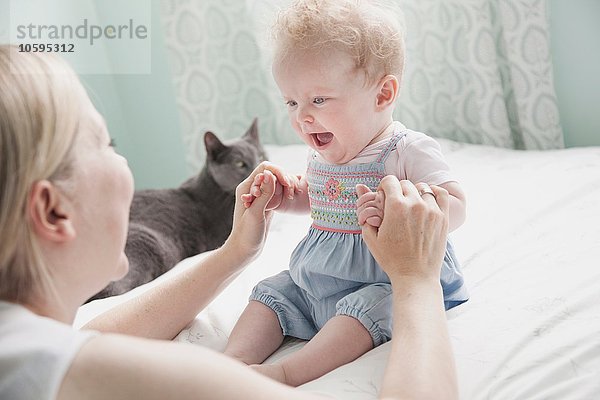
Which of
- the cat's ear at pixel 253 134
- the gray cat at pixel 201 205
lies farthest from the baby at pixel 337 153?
the cat's ear at pixel 253 134

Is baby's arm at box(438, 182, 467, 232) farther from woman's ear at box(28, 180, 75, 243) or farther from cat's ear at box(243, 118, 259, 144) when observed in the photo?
cat's ear at box(243, 118, 259, 144)

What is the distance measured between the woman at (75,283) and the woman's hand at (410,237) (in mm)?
18

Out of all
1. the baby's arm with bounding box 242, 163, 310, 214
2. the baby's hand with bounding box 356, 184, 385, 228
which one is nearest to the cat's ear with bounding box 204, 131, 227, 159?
the baby's arm with bounding box 242, 163, 310, 214

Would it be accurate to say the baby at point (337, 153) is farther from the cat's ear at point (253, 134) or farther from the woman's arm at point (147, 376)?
the cat's ear at point (253, 134)

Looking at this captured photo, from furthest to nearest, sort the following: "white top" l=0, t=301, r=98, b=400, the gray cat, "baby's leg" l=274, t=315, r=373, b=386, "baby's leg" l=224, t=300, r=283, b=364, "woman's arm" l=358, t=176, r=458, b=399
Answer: the gray cat < "baby's leg" l=224, t=300, r=283, b=364 < "baby's leg" l=274, t=315, r=373, b=386 < "woman's arm" l=358, t=176, r=458, b=399 < "white top" l=0, t=301, r=98, b=400

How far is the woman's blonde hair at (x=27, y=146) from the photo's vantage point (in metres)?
0.69

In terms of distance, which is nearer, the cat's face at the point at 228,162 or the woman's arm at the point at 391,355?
the woman's arm at the point at 391,355

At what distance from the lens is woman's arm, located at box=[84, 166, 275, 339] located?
127cm

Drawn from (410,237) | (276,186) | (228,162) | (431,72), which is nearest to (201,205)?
(228,162)

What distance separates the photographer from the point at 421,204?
40.5 inches

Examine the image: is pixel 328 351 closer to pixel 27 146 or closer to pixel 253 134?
pixel 27 146

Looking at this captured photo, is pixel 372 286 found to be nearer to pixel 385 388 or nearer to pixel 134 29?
pixel 385 388

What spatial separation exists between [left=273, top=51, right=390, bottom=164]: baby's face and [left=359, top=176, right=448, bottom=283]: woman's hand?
0.82 ft

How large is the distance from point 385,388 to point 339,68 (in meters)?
0.61
